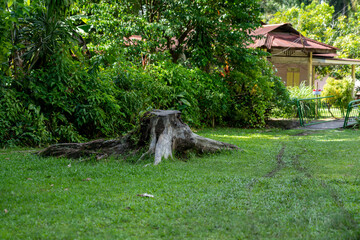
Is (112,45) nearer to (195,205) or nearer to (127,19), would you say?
(127,19)

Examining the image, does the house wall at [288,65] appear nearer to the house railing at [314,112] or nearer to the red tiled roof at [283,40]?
the red tiled roof at [283,40]

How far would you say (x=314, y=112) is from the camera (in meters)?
15.7

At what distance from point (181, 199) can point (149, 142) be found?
9.52 ft

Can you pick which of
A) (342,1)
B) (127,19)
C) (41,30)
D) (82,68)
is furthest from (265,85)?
(342,1)

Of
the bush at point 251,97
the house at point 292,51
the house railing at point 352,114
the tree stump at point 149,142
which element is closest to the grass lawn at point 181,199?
the tree stump at point 149,142

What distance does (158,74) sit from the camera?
11.6m

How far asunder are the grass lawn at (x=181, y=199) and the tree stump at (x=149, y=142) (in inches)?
15.5

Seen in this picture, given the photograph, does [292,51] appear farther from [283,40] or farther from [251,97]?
[251,97]

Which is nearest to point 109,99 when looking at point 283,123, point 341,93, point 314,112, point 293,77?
point 283,123

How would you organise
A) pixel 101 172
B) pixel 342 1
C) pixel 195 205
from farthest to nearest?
pixel 342 1, pixel 101 172, pixel 195 205

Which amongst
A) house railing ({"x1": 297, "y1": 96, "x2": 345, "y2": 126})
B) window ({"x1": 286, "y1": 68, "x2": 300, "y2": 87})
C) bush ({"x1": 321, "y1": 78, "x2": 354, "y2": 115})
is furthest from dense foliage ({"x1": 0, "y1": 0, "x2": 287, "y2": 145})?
window ({"x1": 286, "y1": 68, "x2": 300, "y2": 87})

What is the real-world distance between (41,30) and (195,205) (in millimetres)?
6253

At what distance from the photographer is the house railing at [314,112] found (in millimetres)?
14562

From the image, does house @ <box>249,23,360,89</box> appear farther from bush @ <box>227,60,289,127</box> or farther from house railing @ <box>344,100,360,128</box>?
house railing @ <box>344,100,360,128</box>
